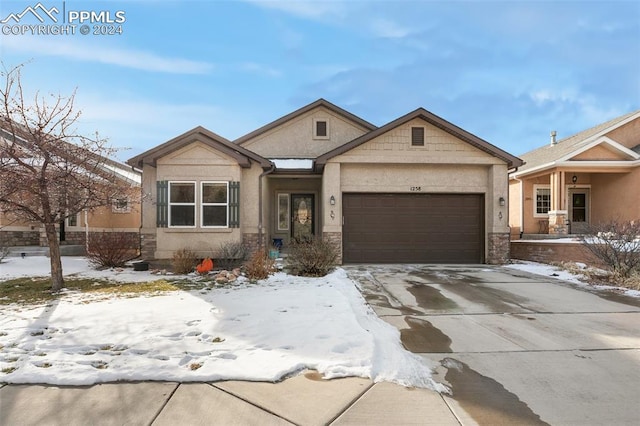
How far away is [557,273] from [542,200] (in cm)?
933

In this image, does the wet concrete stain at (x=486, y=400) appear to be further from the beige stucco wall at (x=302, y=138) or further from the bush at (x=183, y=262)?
the beige stucco wall at (x=302, y=138)

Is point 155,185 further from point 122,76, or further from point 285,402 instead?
point 285,402

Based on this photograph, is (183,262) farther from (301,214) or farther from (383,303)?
(301,214)

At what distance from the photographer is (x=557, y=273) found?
10.2 m

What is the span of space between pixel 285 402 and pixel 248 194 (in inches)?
381

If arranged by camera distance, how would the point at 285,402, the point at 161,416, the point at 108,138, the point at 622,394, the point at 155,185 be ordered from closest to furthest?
the point at 161,416 → the point at 285,402 → the point at 622,394 → the point at 108,138 → the point at 155,185

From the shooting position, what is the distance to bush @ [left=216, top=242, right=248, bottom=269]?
1092 cm

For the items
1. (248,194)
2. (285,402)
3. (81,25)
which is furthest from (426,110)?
(285,402)

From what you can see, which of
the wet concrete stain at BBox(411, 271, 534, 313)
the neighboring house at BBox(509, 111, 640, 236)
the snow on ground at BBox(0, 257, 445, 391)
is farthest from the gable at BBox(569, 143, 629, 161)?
the snow on ground at BBox(0, 257, 445, 391)

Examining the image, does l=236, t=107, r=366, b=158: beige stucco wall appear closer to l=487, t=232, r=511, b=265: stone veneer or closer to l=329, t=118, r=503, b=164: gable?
l=329, t=118, r=503, b=164: gable

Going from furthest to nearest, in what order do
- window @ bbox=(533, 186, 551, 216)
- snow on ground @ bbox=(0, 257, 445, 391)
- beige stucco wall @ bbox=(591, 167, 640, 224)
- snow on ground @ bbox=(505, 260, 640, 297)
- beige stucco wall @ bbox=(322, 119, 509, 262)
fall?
1. window @ bbox=(533, 186, 551, 216)
2. beige stucco wall @ bbox=(591, 167, 640, 224)
3. beige stucco wall @ bbox=(322, 119, 509, 262)
4. snow on ground @ bbox=(505, 260, 640, 297)
5. snow on ground @ bbox=(0, 257, 445, 391)

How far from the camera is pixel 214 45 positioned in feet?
39.2

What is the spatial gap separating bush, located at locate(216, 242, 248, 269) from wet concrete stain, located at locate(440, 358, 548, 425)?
8366 mm

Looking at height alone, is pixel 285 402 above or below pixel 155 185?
below
